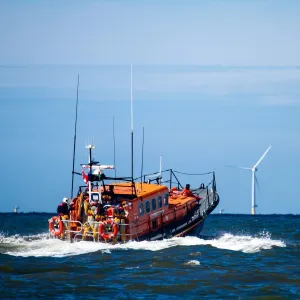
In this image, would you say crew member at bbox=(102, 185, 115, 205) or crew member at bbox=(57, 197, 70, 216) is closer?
crew member at bbox=(57, 197, 70, 216)

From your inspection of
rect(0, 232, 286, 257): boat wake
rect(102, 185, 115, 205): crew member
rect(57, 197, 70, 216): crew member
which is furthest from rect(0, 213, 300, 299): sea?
rect(102, 185, 115, 205): crew member

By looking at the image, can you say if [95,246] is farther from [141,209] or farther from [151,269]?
[151,269]

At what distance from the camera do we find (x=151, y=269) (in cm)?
2755

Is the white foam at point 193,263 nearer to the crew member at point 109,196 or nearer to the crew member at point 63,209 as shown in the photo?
the crew member at point 109,196

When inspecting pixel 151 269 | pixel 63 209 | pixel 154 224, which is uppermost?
pixel 63 209

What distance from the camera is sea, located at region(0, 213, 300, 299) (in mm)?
23844

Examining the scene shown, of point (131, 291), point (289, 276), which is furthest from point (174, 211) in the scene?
point (131, 291)

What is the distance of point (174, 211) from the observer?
36250 millimetres

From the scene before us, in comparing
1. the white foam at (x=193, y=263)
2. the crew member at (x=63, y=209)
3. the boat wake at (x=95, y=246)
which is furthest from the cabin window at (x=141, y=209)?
the white foam at (x=193, y=263)

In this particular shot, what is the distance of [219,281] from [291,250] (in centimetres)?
872

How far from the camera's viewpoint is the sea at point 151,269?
939 inches

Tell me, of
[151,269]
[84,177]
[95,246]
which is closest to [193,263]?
[151,269]

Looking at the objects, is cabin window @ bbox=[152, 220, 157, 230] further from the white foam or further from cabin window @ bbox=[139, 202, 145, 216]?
the white foam

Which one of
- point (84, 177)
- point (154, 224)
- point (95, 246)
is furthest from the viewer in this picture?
point (154, 224)
